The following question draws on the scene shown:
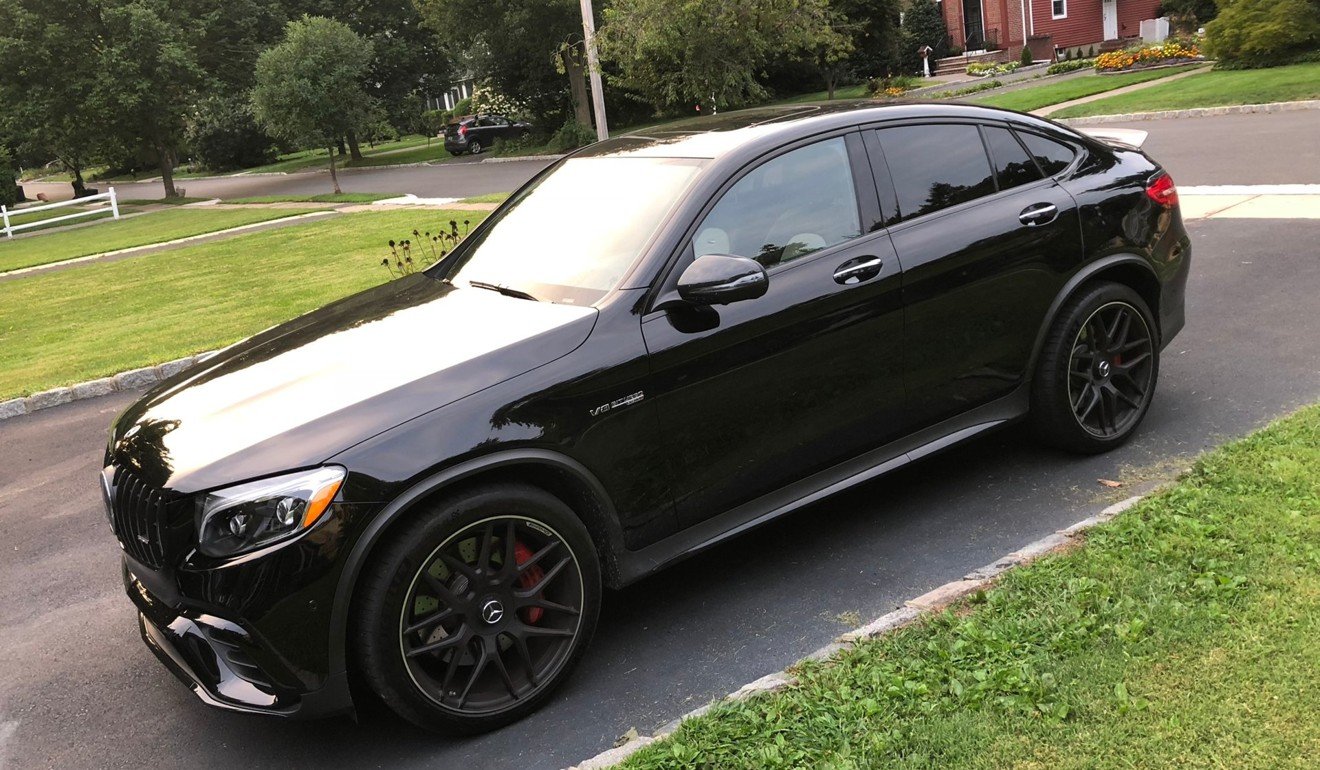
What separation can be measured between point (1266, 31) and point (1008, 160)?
24122 mm

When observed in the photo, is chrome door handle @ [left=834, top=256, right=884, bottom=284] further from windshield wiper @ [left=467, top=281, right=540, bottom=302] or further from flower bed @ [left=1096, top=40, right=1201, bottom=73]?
flower bed @ [left=1096, top=40, right=1201, bottom=73]

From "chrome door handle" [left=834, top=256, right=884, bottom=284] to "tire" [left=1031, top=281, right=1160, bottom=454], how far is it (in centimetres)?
110

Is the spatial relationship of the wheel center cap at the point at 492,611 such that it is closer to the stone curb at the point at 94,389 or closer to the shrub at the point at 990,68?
the stone curb at the point at 94,389

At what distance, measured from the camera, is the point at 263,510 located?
10.4ft

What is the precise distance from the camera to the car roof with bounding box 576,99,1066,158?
14.2ft

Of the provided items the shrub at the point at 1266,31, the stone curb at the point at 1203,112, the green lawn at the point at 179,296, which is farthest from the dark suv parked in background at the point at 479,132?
the stone curb at the point at 1203,112

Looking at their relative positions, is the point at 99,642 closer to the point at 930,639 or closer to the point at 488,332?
the point at 488,332

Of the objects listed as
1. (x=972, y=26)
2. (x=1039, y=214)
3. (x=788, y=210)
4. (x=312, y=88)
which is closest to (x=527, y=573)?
(x=788, y=210)

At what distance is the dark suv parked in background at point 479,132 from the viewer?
41156 millimetres

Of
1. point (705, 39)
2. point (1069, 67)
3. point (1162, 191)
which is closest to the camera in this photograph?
point (1162, 191)

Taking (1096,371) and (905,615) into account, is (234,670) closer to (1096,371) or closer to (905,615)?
(905,615)

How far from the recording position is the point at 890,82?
36562 millimetres

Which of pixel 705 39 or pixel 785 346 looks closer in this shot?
pixel 785 346

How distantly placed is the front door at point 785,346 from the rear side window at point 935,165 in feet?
0.61
